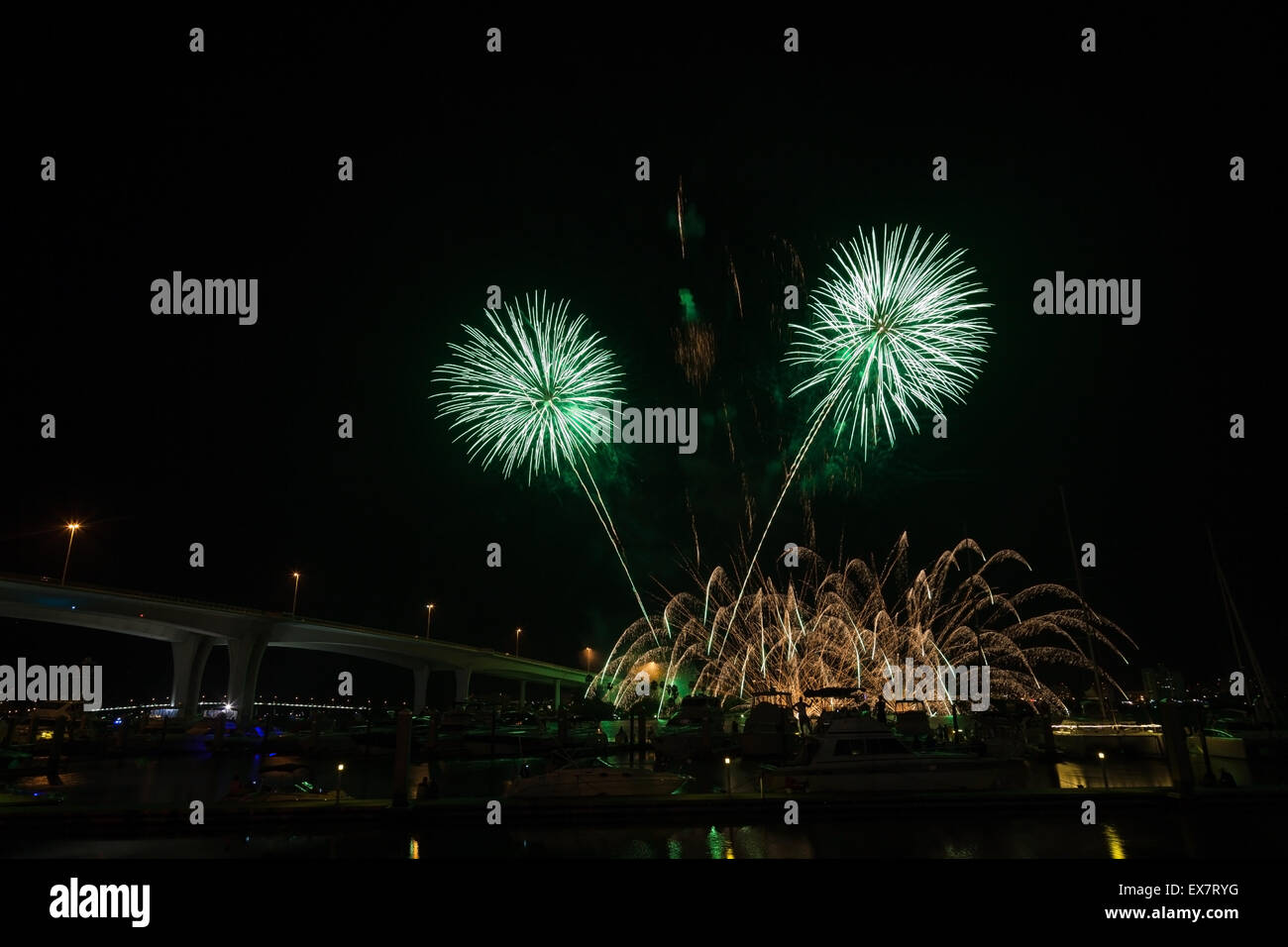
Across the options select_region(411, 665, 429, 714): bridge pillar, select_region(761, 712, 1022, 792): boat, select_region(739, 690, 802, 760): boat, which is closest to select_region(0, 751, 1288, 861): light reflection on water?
select_region(761, 712, 1022, 792): boat

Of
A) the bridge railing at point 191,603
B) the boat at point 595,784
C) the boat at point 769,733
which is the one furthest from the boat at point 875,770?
the bridge railing at point 191,603

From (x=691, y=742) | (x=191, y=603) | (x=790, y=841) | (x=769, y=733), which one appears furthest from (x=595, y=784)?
(x=191, y=603)

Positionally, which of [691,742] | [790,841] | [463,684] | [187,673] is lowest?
[463,684]

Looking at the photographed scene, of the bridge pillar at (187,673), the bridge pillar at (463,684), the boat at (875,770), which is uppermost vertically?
the boat at (875,770)

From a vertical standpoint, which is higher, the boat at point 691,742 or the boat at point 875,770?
the boat at point 875,770

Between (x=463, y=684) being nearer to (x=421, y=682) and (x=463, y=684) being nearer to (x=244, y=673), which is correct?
(x=421, y=682)

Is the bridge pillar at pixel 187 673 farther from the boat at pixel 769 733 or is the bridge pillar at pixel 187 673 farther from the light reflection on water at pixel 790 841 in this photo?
the light reflection on water at pixel 790 841

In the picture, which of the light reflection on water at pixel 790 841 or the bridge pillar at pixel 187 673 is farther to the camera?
the bridge pillar at pixel 187 673
